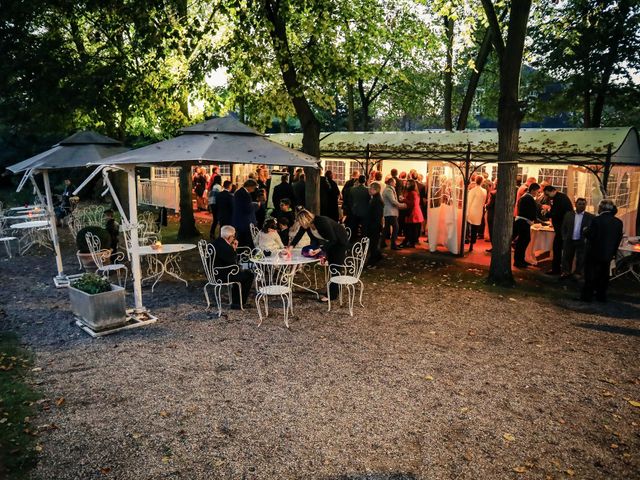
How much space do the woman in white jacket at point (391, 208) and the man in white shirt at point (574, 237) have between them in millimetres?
4133

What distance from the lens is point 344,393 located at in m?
5.34

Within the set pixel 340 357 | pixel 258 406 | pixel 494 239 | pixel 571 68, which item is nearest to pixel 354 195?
pixel 494 239

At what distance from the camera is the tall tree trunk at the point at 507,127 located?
9.56m

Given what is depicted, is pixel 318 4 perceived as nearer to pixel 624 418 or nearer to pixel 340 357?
pixel 340 357

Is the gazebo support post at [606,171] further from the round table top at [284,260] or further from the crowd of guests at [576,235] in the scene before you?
the round table top at [284,260]

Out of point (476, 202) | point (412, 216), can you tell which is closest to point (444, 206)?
point (476, 202)

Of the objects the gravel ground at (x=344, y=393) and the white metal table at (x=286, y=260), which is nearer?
the gravel ground at (x=344, y=393)

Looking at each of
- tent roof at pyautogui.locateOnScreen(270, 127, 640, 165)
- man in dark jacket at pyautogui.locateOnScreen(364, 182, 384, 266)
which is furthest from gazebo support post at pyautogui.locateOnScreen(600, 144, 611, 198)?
man in dark jacket at pyautogui.locateOnScreen(364, 182, 384, 266)

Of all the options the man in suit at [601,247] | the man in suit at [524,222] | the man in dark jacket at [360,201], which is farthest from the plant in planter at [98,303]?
the man in suit at [524,222]

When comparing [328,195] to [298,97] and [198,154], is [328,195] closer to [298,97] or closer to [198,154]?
[298,97]

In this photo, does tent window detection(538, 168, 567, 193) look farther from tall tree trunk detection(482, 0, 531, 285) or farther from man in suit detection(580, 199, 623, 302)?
man in suit detection(580, 199, 623, 302)

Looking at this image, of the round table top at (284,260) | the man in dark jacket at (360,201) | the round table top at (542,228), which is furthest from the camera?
the man in dark jacket at (360,201)

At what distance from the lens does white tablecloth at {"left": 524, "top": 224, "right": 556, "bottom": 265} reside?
447 inches

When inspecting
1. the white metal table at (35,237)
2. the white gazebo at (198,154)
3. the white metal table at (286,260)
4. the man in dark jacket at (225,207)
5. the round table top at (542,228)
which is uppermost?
the white gazebo at (198,154)
